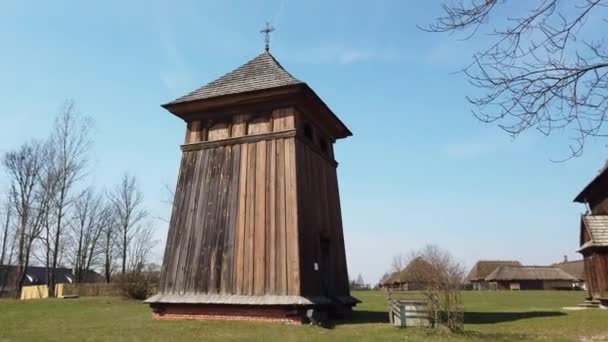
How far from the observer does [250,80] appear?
56.2ft

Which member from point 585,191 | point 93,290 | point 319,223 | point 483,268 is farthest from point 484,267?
point 319,223

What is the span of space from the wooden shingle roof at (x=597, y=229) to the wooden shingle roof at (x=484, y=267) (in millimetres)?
64497

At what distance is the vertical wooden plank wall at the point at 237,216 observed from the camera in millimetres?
14492

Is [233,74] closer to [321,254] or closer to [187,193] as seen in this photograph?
[187,193]

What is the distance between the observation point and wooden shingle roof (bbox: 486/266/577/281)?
75.7m

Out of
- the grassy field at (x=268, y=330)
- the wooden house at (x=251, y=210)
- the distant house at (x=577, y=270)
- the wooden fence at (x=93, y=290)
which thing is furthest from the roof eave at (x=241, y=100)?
the distant house at (x=577, y=270)

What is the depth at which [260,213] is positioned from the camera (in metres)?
15.1

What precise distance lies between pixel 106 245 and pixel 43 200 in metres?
16.7

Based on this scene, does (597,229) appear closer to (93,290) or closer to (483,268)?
(93,290)

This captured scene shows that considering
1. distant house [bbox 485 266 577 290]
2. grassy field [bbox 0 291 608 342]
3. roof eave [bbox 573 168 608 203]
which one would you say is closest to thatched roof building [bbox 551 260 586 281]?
distant house [bbox 485 266 577 290]

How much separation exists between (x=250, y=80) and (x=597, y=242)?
62.9 ft

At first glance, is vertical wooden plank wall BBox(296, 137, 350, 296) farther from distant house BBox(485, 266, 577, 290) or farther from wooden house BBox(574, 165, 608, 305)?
distant house BBox(485, 266, 577, 290)

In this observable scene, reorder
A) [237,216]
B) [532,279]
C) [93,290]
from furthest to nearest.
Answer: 1. [532,279]
2. [93,290]
3. [237,216]

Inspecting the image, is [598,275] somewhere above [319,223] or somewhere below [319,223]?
below
